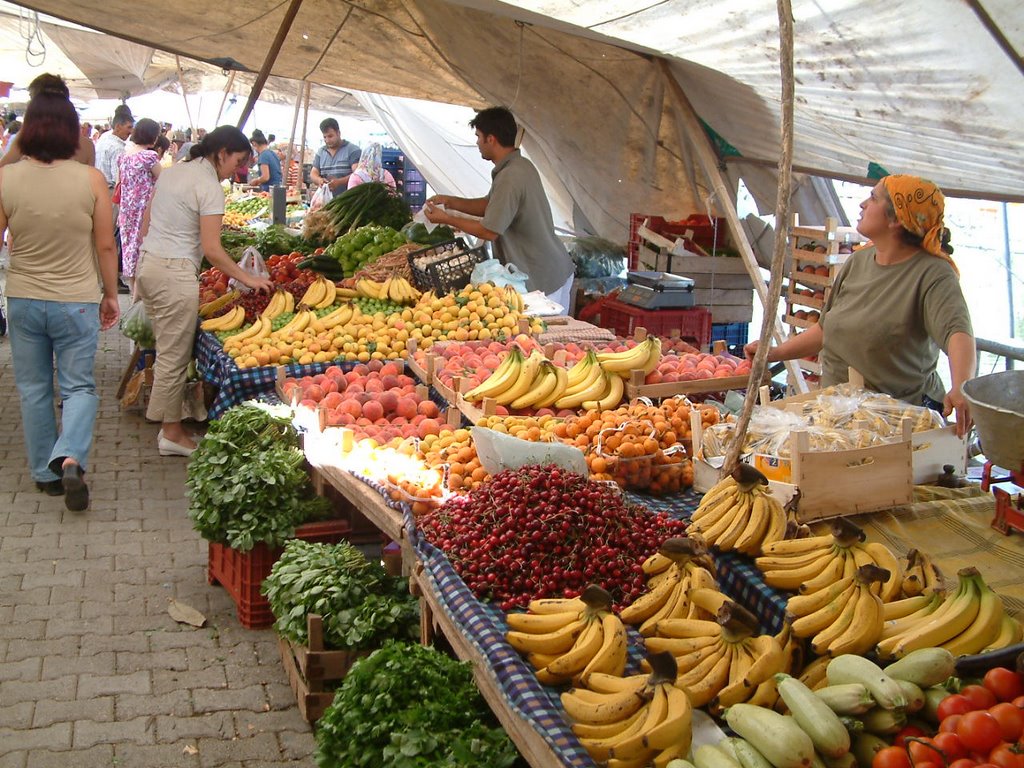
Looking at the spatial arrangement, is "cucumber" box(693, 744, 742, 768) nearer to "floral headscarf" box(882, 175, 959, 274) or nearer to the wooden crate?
the wooden crate

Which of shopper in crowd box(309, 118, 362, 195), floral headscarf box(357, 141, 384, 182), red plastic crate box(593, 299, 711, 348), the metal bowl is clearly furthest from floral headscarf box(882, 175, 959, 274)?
shopper in crowd box(309, 118, 362, 195)

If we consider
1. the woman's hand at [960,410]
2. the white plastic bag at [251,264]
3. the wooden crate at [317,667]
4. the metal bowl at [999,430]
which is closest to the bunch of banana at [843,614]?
the metal bowl at [999,430]

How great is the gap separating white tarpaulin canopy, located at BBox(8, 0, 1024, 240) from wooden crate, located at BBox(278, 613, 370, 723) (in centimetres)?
381

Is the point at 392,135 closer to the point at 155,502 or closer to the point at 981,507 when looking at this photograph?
the point at 155,502

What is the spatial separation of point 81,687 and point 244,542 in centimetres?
88

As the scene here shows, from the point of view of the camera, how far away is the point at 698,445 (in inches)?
150

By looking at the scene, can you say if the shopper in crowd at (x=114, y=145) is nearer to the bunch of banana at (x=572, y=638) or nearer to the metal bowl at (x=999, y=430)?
the bunch of banana at (x=572, y=638)

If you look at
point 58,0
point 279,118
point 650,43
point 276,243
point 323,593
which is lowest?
point 323,593

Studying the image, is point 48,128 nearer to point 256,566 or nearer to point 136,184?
point 256,566

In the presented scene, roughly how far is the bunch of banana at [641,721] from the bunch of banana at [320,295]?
5.15 metres

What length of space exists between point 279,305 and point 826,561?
504cm

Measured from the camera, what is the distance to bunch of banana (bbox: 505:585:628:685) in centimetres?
258

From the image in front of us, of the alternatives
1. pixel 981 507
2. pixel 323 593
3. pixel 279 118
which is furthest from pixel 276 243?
pixel 279 118

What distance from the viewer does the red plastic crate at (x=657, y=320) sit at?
24.8 ft
